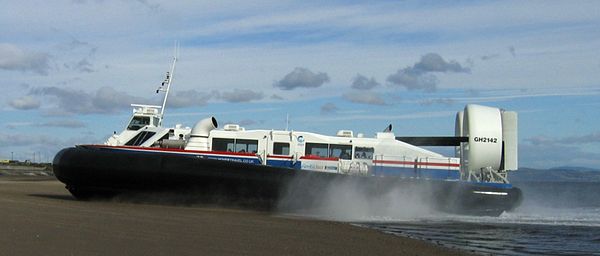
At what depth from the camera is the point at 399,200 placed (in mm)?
13359

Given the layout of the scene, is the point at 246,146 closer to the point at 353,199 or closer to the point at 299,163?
the point at 299,163

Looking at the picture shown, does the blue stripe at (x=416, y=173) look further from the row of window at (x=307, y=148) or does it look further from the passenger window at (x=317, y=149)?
the passenger window at (x=317, y=149)

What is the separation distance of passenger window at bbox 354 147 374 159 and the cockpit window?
4.52 m

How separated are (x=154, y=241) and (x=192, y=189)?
592 cm

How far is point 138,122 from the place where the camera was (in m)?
15.0

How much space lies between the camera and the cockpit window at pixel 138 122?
14875 mm

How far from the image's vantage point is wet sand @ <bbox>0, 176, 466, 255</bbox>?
6.23 meters

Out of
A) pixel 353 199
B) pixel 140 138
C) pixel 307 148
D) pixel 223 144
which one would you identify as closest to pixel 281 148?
pixel 307 148

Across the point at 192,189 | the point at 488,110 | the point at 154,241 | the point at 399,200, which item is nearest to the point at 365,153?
the point at 399,200

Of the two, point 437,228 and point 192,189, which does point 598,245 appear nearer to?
point 437,228

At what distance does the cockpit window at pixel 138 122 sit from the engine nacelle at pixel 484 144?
6.53m

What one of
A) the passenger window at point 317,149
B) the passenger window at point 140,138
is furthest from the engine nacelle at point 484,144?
the passenger window at point 140,138

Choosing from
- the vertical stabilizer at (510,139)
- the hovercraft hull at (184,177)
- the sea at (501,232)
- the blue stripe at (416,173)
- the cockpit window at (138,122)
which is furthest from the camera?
the cockpit window at (138,122)

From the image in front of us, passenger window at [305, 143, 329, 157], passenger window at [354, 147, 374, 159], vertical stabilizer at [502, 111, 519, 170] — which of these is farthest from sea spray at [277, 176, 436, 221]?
vertical stabilizer at [502, 111, 519, 170]
